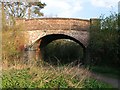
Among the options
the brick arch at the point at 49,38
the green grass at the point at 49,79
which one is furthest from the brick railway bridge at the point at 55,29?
the green grass at the point at 49,79

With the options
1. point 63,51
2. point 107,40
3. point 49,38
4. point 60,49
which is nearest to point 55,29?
point 49,38

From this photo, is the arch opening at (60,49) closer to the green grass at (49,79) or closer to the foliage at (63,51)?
the foliage at (63,51)

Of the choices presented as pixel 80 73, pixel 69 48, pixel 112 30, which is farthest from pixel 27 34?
pixel 80 73

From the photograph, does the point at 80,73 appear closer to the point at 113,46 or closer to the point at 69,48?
the point at 113,46

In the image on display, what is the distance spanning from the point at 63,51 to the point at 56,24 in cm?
534

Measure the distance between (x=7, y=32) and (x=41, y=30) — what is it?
626cm

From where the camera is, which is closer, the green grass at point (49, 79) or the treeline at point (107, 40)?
the green grass at point (49, 79)

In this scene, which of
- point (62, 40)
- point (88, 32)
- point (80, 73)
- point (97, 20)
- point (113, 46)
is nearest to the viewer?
point (80, 73)

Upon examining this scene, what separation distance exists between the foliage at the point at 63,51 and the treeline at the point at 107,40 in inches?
319

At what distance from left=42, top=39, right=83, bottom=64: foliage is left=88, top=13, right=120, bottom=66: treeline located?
810 cm

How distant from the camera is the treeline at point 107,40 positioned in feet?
61.0

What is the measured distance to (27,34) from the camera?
2686 centimetres

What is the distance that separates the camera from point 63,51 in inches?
1254

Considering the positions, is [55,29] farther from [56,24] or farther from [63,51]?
[63,51]
